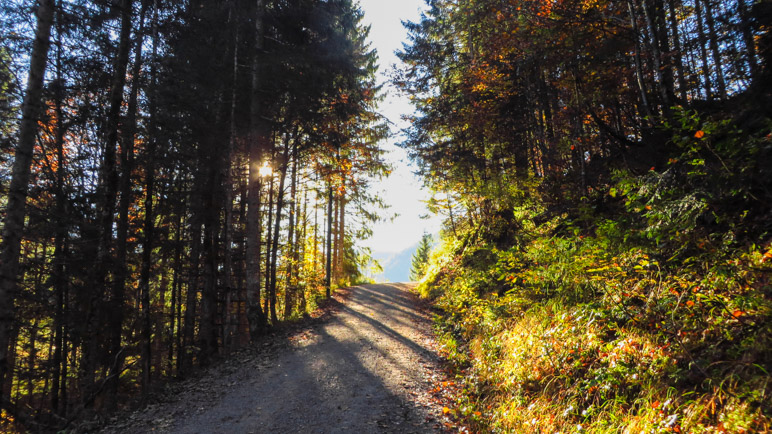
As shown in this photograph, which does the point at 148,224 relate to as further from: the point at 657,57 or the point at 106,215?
the point at 657,57

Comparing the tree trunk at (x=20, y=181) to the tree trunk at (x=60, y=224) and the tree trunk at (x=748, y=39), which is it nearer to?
the tree trunk at (x=60, y=224)

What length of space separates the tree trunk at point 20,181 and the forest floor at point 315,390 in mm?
2462

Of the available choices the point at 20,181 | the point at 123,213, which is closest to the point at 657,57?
the point at 20,181

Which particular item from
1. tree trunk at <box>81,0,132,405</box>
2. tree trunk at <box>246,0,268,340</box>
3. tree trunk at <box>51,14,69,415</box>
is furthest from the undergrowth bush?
tree trunk at <box>51,14,69,415</box>

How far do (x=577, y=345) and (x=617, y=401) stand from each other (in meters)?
1.11

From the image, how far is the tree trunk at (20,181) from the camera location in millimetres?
4992

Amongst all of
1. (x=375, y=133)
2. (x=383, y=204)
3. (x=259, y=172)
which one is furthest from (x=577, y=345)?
(x=383, y=204)

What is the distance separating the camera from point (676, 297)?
371cm

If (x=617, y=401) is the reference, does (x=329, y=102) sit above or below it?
above

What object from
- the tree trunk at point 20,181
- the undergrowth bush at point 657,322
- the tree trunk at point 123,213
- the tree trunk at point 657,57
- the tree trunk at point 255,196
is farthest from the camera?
the tree trunk at point 255,196

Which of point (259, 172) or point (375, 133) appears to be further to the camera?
point (375, 133)

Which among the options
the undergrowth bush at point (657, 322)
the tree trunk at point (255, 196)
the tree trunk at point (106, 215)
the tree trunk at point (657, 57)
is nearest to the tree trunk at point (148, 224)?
the tree trunk at point (106, 215)

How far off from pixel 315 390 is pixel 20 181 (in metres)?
6.09

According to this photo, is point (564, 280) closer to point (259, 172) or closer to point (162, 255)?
point (259, 172)
